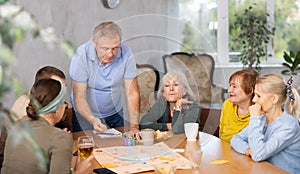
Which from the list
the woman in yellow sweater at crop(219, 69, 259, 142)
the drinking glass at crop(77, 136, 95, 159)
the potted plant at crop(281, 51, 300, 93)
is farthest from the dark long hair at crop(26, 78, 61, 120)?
the potted plant at crop(281, 51, 300, 93)

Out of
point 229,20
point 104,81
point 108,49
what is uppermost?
point 229,20

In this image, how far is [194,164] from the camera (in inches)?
67.7

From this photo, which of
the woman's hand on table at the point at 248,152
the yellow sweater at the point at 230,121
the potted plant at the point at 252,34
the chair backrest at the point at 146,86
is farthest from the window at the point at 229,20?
the woman's hand on table at the point at 248,152

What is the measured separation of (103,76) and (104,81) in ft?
0.09

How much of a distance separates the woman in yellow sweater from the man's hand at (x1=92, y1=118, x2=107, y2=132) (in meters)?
0.68

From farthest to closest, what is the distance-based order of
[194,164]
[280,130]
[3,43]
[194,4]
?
[194,4] → [280,130] → [194,164] → [3,43]

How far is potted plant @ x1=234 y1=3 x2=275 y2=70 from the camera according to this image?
5.25 meters

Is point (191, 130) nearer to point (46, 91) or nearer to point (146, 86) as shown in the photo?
point (146, 86)

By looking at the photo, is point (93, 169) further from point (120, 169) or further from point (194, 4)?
point (194, 4)

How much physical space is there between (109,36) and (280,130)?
2.96ft

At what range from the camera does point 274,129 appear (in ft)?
6.41

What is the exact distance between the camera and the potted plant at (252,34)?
207 inches

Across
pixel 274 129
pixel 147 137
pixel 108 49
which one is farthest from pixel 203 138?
pixel 108 49

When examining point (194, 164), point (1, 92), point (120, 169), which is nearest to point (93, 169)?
point (120, 169)
